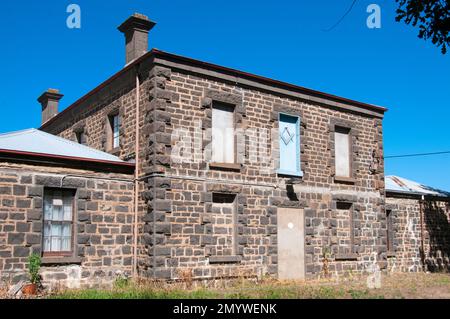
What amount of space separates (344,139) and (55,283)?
37.8 ft

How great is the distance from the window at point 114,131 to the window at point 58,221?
11.7ft

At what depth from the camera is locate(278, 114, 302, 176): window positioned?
18312 mm

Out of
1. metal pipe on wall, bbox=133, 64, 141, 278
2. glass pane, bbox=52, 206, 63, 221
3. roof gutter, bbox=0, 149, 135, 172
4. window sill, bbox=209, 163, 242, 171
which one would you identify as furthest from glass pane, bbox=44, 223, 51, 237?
window sill, bbox=209, 163, 242, 171

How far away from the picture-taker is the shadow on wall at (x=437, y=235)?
2445 cm

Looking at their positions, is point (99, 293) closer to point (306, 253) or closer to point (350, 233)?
Result: point (306, 253)

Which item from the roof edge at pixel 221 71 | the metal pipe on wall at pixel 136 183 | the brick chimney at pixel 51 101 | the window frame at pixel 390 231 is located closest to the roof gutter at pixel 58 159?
the metal pipe on wall at pixel 136 183

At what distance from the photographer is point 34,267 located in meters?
13.5

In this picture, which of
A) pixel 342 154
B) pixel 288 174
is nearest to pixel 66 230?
pixel 288 174

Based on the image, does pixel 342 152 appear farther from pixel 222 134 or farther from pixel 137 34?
pixel 137 34

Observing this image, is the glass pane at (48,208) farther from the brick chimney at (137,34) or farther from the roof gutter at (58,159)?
the brick chimney at (137,34)

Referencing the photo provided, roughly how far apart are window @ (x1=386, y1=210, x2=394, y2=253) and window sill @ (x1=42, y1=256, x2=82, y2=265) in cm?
1326

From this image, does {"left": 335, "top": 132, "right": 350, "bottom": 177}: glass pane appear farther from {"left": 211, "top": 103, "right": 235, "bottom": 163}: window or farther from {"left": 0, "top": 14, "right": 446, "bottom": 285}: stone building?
{"left": 211, "top": 103, "right": 235, "bottom": 163}: window

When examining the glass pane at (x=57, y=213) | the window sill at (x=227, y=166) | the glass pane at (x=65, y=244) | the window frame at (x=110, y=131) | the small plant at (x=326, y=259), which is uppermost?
the window frame at (x=110, y=131)

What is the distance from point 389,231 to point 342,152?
4754mm
